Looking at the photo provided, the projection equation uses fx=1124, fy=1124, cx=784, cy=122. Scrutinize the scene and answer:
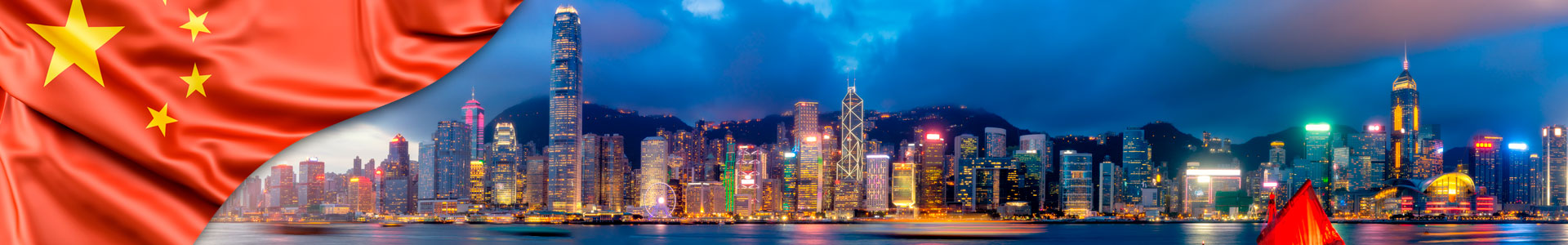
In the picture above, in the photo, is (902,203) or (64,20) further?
(902,203)

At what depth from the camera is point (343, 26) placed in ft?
9.08

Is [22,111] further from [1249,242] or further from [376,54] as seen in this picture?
[1249,242]

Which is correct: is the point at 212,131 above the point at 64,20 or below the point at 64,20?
below

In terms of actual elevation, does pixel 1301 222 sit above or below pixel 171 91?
below

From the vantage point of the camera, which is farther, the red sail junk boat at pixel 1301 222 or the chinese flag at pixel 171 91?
the red sail junk boat at pixel 1301 222

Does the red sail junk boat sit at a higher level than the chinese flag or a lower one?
lower

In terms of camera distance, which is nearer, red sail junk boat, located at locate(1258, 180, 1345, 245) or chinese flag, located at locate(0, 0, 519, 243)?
chinese flag, located at locate(0, 0, 519, 243)

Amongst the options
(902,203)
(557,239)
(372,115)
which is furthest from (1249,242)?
(902,203)

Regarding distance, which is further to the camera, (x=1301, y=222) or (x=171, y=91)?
(x=1301, y=222)

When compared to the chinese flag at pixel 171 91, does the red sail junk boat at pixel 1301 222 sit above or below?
below

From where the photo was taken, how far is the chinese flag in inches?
101

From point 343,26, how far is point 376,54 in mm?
104

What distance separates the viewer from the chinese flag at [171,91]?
2.56m

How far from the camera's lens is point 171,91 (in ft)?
8.70
